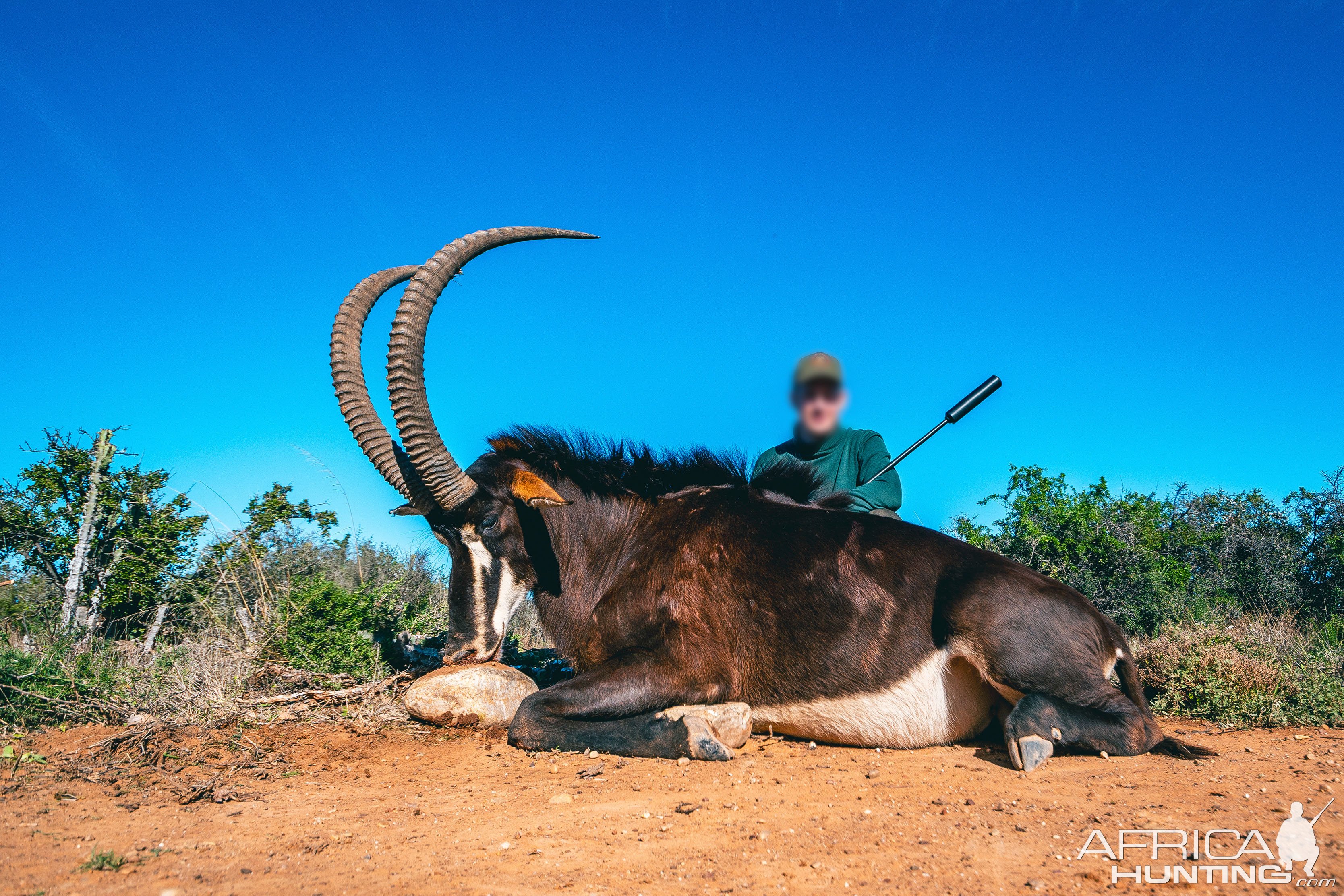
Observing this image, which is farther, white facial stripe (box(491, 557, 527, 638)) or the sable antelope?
white facial stripe (box(491, 557, 527, 638))

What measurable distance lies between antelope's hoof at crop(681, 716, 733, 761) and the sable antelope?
0.02 m

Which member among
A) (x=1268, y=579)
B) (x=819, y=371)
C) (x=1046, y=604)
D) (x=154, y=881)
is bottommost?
(x=154, y=881)

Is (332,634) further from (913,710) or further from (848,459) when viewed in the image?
(848,459)

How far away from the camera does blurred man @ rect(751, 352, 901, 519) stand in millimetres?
7859

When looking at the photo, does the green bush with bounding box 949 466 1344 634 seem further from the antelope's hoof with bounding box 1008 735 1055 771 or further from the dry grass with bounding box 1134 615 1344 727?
the antelope's hoof with bounding box 1008 735 1055 771

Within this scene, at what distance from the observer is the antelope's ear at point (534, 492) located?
553 centimetres

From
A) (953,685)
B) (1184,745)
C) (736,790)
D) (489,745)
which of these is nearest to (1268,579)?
(1184,745)

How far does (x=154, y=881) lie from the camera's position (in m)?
2.88

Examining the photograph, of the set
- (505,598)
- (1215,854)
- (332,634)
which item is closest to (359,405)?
(505,598)

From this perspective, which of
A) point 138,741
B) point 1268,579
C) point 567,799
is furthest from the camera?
point 1268,579

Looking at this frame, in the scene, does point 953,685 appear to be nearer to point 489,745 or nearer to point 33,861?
point 489,745

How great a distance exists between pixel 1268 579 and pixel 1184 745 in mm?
7286

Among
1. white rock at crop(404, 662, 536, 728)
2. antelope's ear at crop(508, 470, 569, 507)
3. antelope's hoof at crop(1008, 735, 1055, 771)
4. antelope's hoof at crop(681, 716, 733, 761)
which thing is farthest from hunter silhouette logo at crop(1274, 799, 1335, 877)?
white rock at crop(404, 662, 536, 728)

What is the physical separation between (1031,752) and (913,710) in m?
0.76
